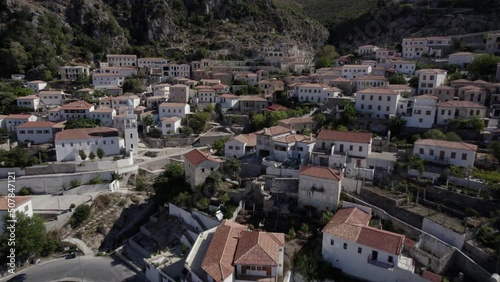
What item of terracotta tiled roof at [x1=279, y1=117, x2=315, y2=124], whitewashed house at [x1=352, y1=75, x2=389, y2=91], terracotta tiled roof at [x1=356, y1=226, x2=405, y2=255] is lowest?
terracotta tiled roof at [x1=356, y1=226, x2=405, y2=255]

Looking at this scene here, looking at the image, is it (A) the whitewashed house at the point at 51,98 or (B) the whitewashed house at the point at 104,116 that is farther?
(A) the whitewashed house at the point at 51,98

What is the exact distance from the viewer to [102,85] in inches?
2117

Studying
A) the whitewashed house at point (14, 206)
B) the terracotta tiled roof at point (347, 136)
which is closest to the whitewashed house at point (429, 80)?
the terracotta tiled roof at point (347, 136)

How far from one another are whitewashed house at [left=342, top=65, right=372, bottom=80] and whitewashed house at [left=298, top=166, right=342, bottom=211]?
27.6 metres

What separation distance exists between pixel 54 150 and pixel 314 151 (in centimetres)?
2716

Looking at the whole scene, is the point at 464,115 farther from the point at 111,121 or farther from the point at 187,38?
the point at 187,38

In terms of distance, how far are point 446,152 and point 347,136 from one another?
7.21 meters

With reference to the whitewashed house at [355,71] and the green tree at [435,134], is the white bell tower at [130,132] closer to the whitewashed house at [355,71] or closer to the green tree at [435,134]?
the green tree at [435,134]

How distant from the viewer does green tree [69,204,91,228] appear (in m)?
27.9

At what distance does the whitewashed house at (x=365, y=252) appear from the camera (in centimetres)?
1745

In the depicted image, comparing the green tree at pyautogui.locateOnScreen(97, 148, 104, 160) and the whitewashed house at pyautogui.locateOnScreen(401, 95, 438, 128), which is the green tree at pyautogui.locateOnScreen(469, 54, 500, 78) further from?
the green tree at pyautogui.locateOnScreen(97, 148, 104, 160)

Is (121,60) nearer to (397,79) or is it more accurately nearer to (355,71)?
(355,71)

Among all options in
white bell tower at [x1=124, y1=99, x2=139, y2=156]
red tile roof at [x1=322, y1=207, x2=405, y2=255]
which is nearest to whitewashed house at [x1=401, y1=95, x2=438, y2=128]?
red tile roof at [x1=322, y1=207, x2=405, y2=255]

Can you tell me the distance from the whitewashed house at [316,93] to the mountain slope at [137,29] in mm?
34034
